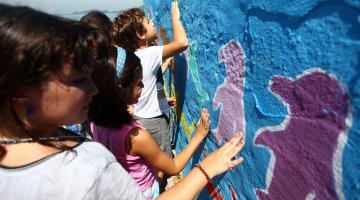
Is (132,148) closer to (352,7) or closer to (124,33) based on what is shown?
(352,7)

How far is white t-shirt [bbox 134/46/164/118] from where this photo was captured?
2293 mm

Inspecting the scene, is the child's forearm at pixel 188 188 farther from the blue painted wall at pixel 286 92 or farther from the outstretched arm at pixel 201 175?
the blue painted wall at pixel 286 92

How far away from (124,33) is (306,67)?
180 cm

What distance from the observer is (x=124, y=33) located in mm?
2590

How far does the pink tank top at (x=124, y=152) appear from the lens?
154 centimetres

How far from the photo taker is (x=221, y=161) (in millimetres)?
1300

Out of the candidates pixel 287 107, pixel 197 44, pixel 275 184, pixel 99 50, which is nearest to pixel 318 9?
pixel 287 107

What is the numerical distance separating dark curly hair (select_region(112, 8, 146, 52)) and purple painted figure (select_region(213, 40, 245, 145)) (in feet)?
3.37

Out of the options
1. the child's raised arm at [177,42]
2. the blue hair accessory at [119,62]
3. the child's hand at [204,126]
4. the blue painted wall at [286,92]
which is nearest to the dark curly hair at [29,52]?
the blue hair accessory at [119,62]

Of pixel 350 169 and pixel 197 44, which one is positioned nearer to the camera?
pixel 350 169

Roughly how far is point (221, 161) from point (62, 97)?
0.64 m

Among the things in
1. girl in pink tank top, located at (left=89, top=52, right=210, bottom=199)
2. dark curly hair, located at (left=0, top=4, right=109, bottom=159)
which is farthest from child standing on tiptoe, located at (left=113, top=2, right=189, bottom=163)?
dark curly hair, located at (left=0, top=4, right=109, bottom=159)

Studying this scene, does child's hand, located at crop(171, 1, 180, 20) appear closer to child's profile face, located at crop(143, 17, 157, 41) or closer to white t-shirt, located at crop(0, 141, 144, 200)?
child's profile face, located at crop(143, 17, 157, 41)

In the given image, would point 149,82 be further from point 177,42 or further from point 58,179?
point 58,179
